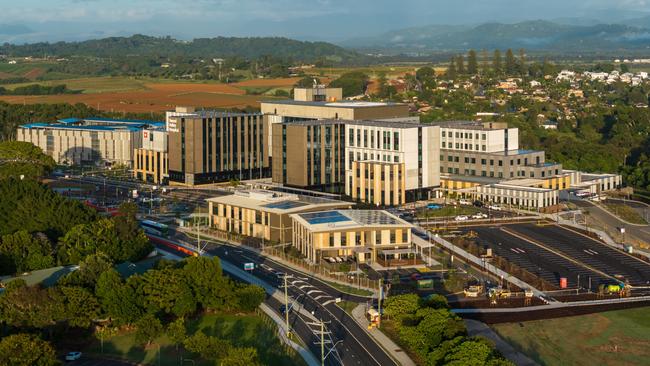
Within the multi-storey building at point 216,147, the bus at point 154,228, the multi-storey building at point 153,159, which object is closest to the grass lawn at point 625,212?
the multi-storey building at point 216,147

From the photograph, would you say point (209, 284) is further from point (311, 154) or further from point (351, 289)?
point (311, 154)

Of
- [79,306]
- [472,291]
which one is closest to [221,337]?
[79,306]

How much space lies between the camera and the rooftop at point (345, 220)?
1706 inches

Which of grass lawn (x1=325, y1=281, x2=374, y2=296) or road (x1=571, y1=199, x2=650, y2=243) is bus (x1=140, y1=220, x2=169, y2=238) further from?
road (x1=571, y1=199, x2=650, y2=243)

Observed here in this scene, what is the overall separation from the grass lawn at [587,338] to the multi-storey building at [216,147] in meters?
32.9

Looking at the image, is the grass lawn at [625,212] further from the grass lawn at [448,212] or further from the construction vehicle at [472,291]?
the construction vehicle at [472,291]

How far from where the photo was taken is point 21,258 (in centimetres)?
4044

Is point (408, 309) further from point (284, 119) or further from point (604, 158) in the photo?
point (604, 158)

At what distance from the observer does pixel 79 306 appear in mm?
33844

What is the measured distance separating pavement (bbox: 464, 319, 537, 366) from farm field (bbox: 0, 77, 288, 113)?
72.6 m

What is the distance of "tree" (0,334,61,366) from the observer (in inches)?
1135

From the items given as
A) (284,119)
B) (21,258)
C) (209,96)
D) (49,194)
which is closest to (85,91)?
(209,96)

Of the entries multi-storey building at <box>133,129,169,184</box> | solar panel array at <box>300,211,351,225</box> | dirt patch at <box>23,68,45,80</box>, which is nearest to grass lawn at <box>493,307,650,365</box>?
solar panel array at <box>300,211,351,225</box>

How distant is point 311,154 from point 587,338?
90.1 feet
